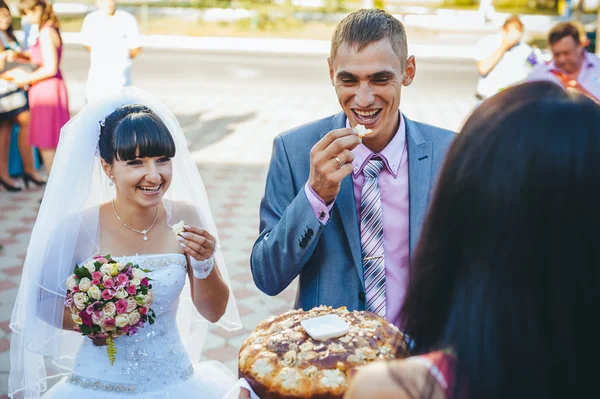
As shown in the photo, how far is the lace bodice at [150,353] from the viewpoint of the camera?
2750mm

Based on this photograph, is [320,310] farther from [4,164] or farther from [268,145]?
[268,145]

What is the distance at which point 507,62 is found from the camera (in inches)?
288

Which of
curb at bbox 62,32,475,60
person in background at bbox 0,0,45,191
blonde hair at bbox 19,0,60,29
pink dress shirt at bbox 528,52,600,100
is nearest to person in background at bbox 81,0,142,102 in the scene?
person in background at bbox 0,0,45,191

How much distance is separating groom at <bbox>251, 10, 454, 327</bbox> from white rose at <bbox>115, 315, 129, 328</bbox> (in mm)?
640

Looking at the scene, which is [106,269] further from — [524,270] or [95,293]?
[524,270]

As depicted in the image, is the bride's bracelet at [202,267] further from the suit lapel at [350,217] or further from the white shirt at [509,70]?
the white shirt at [509,70]

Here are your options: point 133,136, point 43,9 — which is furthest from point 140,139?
point 43,9

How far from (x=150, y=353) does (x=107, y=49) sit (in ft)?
18.5

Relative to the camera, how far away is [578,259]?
41.8 inches

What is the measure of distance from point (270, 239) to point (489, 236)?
3.67ft

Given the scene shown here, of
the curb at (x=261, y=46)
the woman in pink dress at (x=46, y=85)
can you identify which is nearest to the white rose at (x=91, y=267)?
the woman in pink dress at (x=46, y=85)

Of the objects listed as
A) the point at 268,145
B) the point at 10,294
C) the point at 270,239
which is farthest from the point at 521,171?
the point at 268,145

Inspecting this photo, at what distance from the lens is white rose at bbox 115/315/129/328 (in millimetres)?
2484

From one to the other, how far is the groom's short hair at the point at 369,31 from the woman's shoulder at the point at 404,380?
4.27 feet
